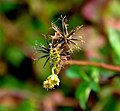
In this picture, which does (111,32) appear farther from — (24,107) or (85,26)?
(24,107)

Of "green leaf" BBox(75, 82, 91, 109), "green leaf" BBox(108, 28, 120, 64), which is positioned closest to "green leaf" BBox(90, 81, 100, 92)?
"green leaf" BBox(75, 82, 91, 109)

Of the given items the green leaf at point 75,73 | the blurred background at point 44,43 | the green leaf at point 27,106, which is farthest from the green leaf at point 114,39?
the green leaf at point 27,106

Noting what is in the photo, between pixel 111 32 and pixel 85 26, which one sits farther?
pixel 85 26

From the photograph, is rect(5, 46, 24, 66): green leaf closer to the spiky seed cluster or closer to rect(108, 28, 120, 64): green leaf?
rect(108, 28, 120, 64): green leaf

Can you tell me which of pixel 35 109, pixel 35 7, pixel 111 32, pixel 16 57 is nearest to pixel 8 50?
pixel 16 57

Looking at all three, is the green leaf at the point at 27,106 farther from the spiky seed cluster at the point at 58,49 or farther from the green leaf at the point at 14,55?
the spiky seed cluster at the point at 58,49

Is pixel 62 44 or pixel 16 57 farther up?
pixel 16 57

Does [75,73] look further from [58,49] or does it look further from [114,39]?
[58,49]

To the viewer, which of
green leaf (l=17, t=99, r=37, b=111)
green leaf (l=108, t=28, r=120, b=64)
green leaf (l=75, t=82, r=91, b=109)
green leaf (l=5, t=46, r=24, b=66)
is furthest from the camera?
green leaf (l=5, t=46, r=24, b=66)
